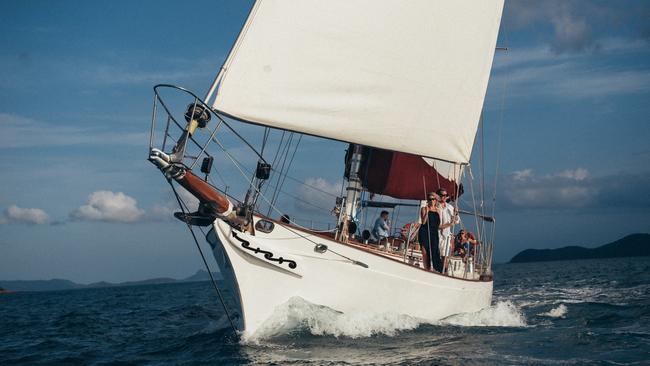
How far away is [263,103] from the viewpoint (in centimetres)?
1355

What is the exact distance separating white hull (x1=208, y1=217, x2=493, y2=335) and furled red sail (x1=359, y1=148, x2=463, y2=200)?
11.5 ft

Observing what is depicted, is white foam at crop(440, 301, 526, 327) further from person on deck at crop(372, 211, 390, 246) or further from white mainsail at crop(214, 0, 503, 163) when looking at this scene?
white mainsail at crop(214, 0, 503, 163)

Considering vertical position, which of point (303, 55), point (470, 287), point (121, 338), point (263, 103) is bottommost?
point (121, 338)

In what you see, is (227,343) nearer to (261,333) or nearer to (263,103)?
(261,333)

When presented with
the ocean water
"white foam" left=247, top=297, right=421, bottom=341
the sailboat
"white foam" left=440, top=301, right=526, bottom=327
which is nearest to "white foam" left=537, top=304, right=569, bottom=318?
the ocean water

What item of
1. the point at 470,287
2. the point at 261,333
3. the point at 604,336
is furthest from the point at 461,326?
the point at 261,333

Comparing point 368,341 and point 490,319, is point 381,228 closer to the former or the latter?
point 490,319

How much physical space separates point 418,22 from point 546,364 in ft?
27.6

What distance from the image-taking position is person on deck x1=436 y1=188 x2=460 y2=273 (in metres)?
17.0

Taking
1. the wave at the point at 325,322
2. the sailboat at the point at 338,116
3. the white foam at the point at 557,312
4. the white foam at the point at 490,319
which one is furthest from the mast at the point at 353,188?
the white foam at the point at 557,312

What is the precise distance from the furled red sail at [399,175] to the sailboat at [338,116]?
945mm

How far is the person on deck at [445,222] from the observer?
55.6 feet

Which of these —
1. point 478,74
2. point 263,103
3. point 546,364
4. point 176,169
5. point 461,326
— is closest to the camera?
point 546,364

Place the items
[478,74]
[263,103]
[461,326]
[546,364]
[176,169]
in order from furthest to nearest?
[478,74] < [461,326] < [263,103] < [176,169] < [546,364]
